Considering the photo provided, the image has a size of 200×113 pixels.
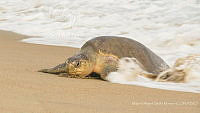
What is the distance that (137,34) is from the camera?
6996 millimetres

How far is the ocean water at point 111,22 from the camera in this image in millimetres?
6309

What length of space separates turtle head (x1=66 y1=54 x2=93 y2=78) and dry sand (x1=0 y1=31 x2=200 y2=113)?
15 centimetres

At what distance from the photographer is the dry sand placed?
8.23 feet

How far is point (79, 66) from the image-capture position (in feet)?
12.7

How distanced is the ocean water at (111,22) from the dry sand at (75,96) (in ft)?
6.11

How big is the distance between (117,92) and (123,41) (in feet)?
3.67

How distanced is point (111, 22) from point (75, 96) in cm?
517

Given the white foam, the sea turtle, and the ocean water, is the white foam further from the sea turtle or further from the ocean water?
the ocean water

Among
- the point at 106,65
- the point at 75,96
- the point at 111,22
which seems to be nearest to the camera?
the point at 75,96

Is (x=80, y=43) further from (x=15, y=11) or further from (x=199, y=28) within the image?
(x=15, y=11)

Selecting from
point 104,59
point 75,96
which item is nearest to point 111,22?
point 104,59

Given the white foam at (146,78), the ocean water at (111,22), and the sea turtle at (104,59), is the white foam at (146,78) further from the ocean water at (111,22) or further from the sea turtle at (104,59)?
the ocean water at (111,22)

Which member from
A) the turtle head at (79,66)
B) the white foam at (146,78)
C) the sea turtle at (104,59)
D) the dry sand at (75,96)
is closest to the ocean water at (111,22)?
the sea turtle at (104,59)

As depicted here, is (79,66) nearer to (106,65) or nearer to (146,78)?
(106,65)
